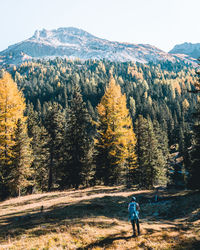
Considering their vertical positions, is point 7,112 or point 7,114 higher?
point 7,112

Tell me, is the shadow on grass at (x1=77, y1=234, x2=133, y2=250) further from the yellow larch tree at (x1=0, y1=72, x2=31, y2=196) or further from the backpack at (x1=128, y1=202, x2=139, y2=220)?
the yellow larch tree at (x1=0, y1=72, x2=31, y2=196)

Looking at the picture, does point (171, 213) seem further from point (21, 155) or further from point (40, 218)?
point (21, 155)

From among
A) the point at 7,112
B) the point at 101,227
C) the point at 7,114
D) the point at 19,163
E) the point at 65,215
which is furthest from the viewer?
the point at 19,163

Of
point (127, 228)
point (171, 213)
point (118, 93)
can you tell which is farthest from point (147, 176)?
point (127, 228)

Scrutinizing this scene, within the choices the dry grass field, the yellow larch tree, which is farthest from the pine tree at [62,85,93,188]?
the dry grass field

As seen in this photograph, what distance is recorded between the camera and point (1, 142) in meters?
22.7

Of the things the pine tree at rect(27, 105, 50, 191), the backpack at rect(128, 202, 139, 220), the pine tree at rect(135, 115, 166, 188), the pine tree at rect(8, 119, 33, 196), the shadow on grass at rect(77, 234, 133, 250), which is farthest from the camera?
the pine tree at rect(27, 105, 50, 191)

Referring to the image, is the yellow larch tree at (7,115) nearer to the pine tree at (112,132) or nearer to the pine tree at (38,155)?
the pine tree at (38,155)

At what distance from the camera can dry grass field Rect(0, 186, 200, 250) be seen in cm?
894

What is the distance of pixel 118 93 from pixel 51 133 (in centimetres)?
1453

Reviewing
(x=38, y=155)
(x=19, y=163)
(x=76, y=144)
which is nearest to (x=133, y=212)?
(x=76, y=144)

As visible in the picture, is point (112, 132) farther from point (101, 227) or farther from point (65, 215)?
point (101, 227)

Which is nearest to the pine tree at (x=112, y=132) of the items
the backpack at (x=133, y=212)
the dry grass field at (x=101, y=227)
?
the dry grass field at (x=101, y=227)

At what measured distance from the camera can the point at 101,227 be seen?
11.1 metres
